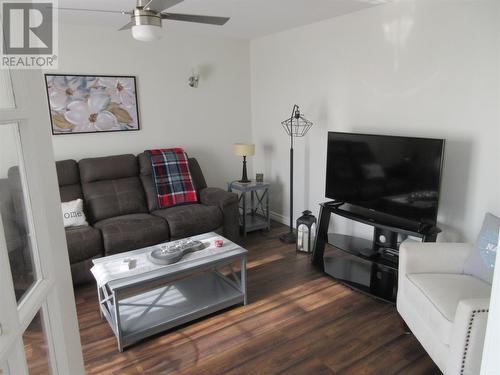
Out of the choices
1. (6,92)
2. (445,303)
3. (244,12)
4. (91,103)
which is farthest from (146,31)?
(445,303)

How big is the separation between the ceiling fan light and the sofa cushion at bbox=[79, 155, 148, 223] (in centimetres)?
207

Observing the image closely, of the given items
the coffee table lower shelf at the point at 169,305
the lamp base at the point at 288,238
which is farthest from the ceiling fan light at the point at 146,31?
the lamp base at the point at 288,238

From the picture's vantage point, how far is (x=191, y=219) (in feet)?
12.0

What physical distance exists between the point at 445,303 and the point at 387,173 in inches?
49.4

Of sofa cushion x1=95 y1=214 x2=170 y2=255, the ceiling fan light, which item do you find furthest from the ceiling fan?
sofa cushion x1=95 y1=214 x2=170 y2=255

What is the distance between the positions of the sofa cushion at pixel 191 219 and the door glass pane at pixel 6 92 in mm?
2677

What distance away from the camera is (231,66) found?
4.66 metres

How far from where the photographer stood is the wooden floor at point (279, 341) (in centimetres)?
217

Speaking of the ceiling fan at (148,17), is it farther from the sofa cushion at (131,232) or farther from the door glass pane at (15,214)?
the sofa cushion at (131,232)

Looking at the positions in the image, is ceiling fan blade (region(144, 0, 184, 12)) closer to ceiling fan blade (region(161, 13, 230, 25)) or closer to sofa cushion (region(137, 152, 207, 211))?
ceiling fan blade (region(161, 13, 230, 25))

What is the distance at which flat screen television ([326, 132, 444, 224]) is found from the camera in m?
2.68

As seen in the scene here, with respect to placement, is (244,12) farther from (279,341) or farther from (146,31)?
(279,341)

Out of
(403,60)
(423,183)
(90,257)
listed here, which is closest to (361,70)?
(403,60)

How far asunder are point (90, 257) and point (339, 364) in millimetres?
2200
